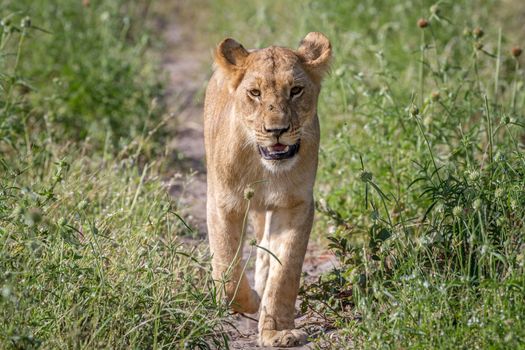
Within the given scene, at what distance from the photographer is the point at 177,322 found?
195 inches

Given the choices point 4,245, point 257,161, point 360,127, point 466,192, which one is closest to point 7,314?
point 4,245

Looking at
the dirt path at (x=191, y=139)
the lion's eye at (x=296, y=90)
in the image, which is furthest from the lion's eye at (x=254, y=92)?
the dirt path at (x=191, y=139)

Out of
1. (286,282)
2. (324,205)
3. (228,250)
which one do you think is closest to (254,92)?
(228,250)

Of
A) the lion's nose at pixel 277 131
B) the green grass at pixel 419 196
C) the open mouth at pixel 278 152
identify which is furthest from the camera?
the open mouth at pixel 278 152

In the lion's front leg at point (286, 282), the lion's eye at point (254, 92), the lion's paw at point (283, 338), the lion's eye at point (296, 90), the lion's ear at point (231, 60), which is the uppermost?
the lion's ear at point (231, 60)

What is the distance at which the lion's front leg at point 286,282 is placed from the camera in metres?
5.48

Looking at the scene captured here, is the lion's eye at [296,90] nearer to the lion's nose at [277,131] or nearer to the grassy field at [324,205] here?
the lion's nose at [277,131]

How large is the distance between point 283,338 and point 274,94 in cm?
127

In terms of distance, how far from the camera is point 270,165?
5422mm

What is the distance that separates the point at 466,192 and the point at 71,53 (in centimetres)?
467

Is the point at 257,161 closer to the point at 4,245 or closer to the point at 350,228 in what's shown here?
the point at 350,228

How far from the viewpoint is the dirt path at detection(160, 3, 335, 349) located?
19.7ft

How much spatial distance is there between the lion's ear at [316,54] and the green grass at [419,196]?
564 mm

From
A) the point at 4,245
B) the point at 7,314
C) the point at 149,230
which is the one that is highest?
the point at 149,230
